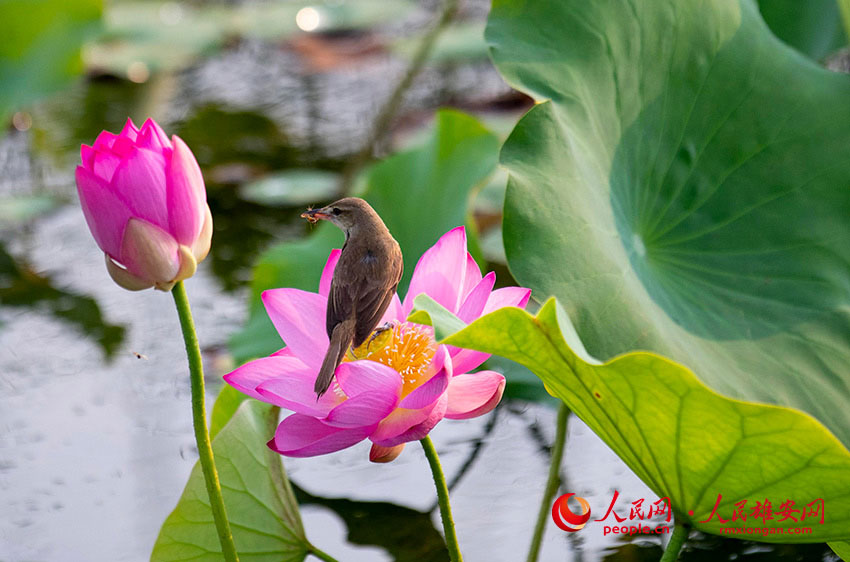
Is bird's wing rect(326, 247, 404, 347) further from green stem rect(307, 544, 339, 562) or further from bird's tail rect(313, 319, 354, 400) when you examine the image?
green stem rect(307, 544, 339, 562)

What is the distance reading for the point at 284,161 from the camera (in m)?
1.91

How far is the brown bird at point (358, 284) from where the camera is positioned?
52cm

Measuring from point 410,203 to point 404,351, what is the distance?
1.51 ft

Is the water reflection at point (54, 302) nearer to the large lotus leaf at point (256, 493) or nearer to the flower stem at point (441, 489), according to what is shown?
the large lotus leaf at point (256, 493)

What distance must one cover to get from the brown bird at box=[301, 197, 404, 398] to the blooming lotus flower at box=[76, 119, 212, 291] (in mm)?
90

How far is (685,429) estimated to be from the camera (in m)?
0.52

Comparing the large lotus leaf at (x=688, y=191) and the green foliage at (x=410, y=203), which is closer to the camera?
the large lotus leaf at (x=688, y=191)

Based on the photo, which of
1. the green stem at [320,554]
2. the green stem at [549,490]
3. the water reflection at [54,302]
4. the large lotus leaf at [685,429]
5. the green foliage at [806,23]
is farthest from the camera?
the water reflection at [54,302]

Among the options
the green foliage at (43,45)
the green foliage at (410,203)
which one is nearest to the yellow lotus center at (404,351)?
the green foliage at (410,203)

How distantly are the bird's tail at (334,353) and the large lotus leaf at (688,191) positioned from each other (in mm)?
189

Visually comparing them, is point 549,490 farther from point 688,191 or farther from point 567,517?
point 688,191

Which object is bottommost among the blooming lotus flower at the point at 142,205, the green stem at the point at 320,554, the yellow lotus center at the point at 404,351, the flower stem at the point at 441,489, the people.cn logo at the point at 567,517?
the people.cn logo at the point at 567,517

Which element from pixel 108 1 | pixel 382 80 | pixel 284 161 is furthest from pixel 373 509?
pixel 108 1

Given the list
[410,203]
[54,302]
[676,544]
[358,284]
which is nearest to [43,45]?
[54,302]
